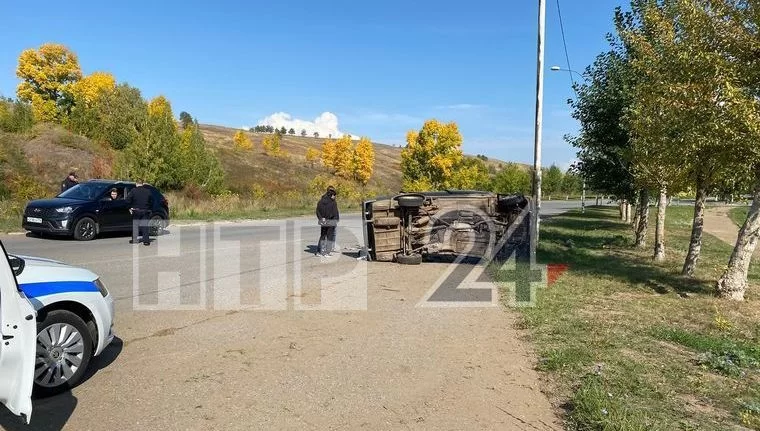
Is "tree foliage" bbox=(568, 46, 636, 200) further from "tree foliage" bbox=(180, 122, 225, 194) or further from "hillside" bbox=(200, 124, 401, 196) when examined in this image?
"hillside" bbox=(200, 124, 401, 196)

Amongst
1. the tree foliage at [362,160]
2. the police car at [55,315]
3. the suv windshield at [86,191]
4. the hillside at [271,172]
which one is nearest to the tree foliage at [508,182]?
the hillside at [271,172]

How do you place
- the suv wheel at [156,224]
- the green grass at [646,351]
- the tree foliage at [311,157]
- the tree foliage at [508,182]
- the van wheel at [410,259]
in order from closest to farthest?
the green grass at [646,351] → the van wheel at [410,259] → the suv wheel at [156,224] → the tree foliage at [508,182] → the tree foliage at [311,157]

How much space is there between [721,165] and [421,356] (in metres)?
7.40

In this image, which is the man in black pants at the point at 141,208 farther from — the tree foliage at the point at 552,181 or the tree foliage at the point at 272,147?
the tree foliage at the point at 552,181

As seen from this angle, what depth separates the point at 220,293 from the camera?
9000mm

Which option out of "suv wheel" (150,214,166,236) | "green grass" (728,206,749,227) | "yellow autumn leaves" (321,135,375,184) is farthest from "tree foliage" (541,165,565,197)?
"suv wheel" (150,214,166,236)

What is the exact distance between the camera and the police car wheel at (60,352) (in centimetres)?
459

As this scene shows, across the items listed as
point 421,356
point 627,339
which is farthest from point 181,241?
point 627,339

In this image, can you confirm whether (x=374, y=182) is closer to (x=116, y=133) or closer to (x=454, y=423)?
(x=116, y=133)

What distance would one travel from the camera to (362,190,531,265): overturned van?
1278 cm

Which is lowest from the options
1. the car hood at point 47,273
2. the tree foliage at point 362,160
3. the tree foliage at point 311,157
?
the car hood at point 47,273

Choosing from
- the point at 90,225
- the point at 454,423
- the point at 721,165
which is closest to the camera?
the point at 454,423

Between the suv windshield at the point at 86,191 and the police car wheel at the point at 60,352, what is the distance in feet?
39.6

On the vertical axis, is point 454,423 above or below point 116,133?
below
